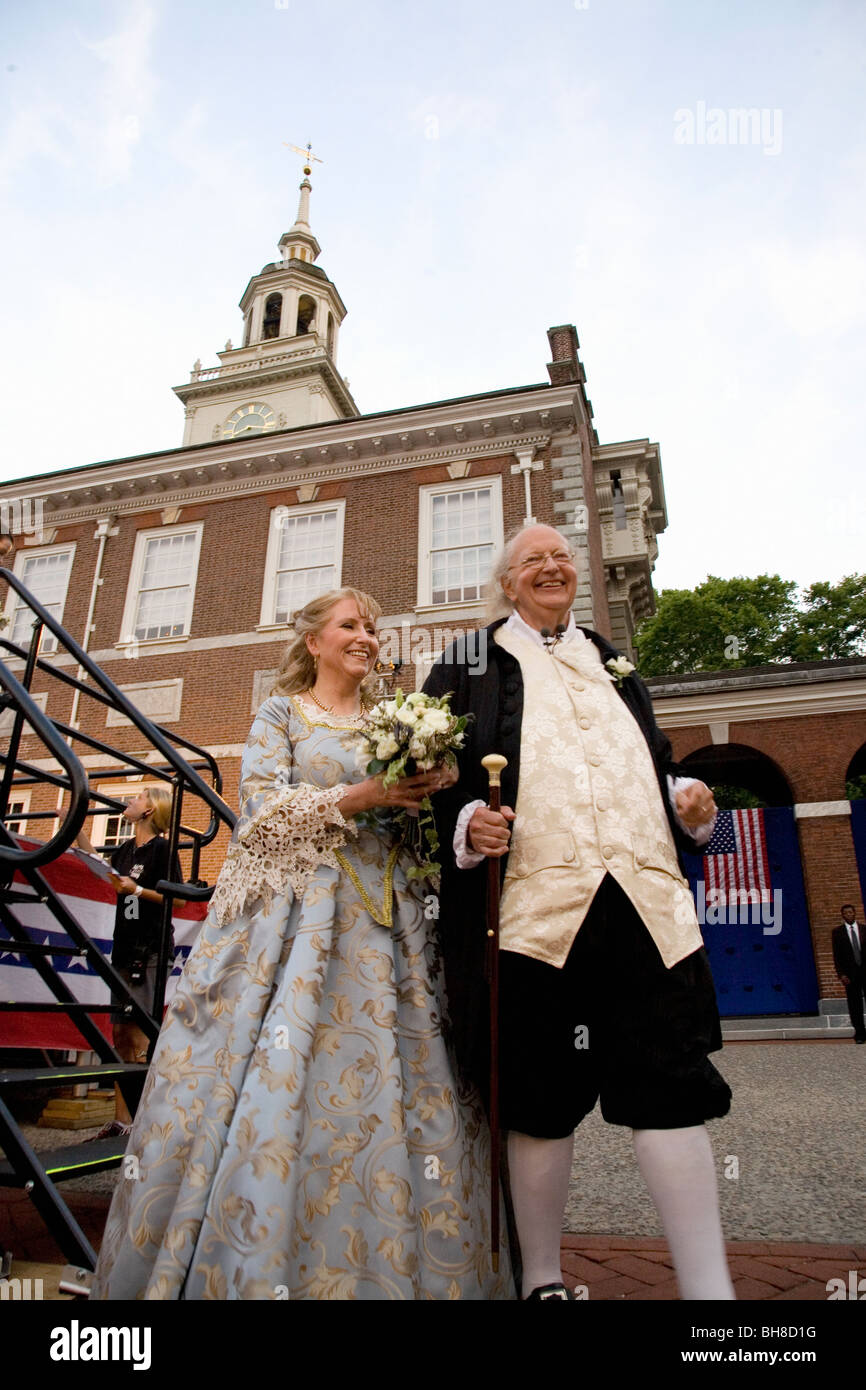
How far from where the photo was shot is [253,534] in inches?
561

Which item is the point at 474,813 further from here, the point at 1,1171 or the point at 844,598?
the point at 844,598

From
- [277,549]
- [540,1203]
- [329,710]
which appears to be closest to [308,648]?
[329,710]

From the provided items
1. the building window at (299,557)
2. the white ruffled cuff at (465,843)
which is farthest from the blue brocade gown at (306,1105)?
the building window at (299,557)

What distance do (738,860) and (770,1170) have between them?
9.51m

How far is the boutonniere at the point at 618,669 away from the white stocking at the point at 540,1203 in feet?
3.95

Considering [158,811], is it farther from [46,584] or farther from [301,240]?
[301,240]

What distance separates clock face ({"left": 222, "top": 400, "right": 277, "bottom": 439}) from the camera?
2625 cm

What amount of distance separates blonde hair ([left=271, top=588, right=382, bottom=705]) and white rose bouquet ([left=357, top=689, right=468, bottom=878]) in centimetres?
68

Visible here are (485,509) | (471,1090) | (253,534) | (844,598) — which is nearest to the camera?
(471,1090)

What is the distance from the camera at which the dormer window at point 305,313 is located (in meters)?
29.0

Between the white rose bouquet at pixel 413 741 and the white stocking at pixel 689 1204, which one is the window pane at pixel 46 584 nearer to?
the white rose bouquet at pixel 413 741

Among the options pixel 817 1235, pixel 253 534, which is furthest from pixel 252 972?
pixel 253 534

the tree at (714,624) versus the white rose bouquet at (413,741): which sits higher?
the tree at (714,624)

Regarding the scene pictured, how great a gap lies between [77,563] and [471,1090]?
48.7 ft
